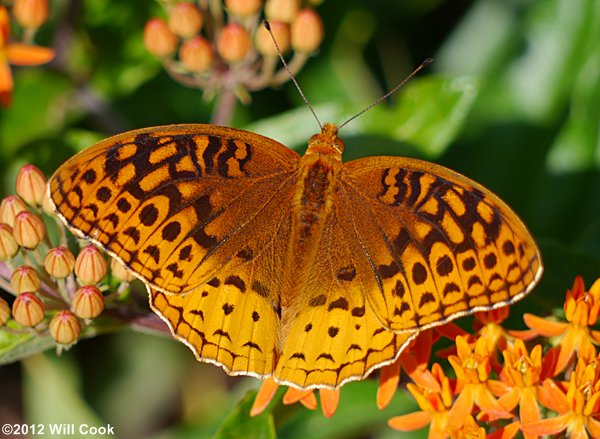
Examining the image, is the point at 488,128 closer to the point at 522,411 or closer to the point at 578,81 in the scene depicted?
the point at 578,81

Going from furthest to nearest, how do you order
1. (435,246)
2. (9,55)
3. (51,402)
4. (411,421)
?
(51,402)
(9,55)
(411,421)
(435,246)

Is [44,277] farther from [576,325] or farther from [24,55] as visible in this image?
[576,325]

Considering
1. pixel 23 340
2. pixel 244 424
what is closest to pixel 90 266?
pixel 23 340

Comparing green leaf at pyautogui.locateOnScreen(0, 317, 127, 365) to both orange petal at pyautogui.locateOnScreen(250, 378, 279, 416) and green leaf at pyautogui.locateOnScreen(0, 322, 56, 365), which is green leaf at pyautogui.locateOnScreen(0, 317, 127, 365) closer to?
green leaf at pyautogui.locateOnScreen(0, 322, 56, 365)

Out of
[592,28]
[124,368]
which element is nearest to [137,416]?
[124,368]

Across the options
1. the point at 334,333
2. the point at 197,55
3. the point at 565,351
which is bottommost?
the point at 565,351
